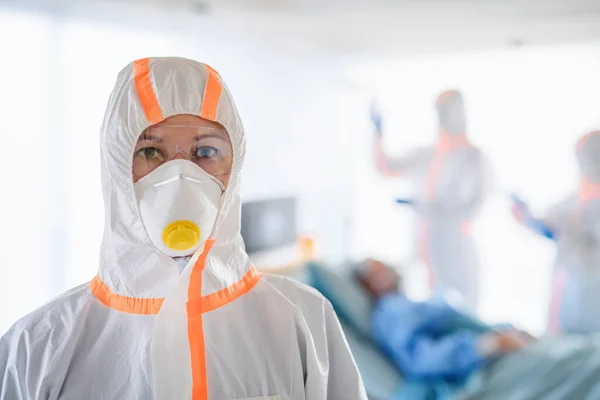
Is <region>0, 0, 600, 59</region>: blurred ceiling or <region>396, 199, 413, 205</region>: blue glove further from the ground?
<region>0, 0, 600, 59</region>: blurred ceiling

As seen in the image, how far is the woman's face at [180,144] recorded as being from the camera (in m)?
0.88

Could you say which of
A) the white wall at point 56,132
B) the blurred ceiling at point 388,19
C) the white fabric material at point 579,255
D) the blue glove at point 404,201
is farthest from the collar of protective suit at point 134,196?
the blue glove at point 404,201

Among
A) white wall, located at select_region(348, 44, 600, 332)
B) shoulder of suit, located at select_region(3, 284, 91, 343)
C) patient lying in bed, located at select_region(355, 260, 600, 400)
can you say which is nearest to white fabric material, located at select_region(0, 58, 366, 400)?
shoulder of suit, located at select_region(3, 284, 91, 343)

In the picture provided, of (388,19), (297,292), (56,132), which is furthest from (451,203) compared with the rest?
(297,292)

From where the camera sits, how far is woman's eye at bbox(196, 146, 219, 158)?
35.4 inches

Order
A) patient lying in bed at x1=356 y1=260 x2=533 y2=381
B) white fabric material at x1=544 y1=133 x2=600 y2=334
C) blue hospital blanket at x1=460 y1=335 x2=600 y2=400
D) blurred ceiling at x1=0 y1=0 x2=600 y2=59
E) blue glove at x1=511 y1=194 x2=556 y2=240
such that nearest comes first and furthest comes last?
blue hospital blanket at x1=460 y1=335 x2=600 y2=400, patient lying in bed at x1=356 y1=260 x2=533 y2=381, blurred ceiling at x1=0 y1=0 x2=600 y2=59, white fabric material at x1=544 y1=133 x2=600 y2=334, blue glove at x1=511 y1=194 x2=556 y2=240

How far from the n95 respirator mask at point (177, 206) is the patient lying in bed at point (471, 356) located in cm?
125

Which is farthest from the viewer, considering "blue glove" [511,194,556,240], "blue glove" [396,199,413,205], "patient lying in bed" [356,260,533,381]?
"blue glove" [396,199,413,205]

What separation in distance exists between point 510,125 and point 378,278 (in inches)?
46.0

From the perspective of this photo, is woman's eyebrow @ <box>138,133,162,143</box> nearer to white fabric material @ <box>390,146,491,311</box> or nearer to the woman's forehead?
the woman's forehead

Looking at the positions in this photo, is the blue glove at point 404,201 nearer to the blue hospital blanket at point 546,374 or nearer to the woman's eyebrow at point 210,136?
the blue hospital blanket at point 546,374

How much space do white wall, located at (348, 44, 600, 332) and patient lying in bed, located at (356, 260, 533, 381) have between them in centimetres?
80

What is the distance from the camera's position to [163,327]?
0.85m

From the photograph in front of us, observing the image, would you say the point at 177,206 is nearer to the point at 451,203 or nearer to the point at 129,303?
the point at 129,303
